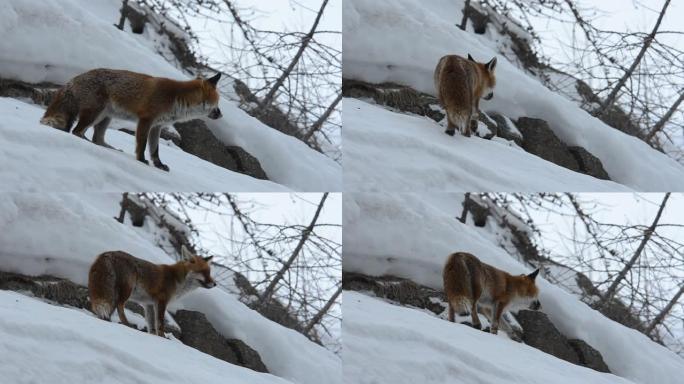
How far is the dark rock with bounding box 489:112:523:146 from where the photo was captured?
6.28 metres

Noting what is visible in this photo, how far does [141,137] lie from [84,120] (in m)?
0.32

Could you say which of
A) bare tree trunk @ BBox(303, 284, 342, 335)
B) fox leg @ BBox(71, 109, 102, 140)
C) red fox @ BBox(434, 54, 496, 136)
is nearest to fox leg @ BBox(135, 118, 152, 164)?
fox leg @ BBox(71, 109, 102, 140)

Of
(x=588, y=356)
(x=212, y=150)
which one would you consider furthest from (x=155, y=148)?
(x=588, y=356)

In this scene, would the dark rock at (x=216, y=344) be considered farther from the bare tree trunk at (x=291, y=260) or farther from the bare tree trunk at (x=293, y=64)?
the bare tree trunk at (x=293, y=64)

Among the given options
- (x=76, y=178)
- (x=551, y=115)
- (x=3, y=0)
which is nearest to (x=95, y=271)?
(x=76, y=178)

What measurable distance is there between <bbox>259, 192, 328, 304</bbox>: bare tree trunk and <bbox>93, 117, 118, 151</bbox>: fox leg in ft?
3.99

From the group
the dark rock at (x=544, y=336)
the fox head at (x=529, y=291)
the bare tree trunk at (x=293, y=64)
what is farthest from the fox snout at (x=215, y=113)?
the dark rock at (x=544, y=336)

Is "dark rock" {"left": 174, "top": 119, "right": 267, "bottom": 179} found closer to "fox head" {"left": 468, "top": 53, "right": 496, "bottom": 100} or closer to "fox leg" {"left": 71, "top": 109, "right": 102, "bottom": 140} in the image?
"fox leg" {"left": 71, "top": 109, "right": 102, "bottom": 140}

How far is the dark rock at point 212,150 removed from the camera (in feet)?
20.7

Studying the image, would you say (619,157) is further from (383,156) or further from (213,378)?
(213,378)

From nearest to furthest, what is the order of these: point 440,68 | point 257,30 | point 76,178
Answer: point 76,178 → point 440,68 → point 257,30

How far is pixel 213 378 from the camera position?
234 inches

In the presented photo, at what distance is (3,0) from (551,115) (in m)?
3.14

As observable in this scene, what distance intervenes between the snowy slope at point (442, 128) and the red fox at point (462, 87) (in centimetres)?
Answer: 7
